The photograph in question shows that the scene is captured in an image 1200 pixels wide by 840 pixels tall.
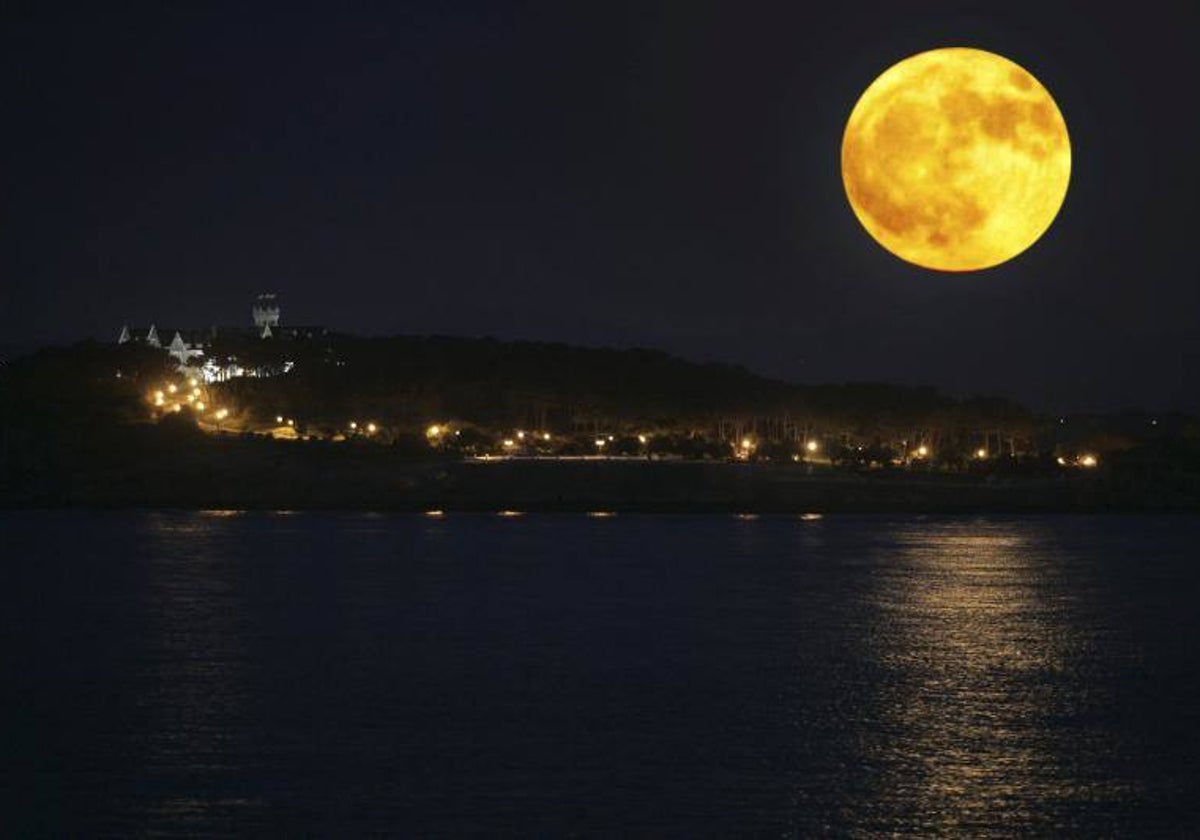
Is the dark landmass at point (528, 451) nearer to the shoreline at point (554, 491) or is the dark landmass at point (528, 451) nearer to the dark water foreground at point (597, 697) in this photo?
the shoreline at point (554, 491)

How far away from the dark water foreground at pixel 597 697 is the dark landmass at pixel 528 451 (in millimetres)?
45503

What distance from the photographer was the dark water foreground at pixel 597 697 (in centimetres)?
1922

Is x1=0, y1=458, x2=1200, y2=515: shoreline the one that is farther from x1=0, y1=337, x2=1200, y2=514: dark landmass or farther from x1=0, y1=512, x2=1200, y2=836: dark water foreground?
x1=0, y1=512, x2=1200, y2=836: dark water foreground

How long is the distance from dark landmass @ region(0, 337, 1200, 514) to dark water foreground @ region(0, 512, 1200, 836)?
149 ft

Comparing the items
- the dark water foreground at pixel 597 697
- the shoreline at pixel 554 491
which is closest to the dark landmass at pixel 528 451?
the shoreline at pixel 554 491

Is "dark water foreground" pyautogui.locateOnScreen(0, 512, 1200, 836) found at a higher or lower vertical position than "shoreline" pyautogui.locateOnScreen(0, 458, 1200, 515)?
lower

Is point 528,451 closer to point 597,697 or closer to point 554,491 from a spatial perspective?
point 554,491

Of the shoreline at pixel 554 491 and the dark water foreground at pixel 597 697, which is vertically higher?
the shoreline at pixel 554 491

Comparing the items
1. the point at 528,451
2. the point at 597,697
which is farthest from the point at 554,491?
the point at 597,697

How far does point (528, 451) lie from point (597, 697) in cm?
10780

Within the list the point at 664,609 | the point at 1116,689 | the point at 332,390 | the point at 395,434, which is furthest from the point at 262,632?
the point at 332,390

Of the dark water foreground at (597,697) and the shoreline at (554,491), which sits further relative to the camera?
the shoreline at (554,491)

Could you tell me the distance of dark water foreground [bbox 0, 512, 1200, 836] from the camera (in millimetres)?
19219

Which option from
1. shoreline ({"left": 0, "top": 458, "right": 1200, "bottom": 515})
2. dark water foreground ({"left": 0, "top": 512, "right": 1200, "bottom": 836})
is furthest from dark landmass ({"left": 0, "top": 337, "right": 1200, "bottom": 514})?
dark water foreground ({"left": 0, "top": 512, "right": 1200, "bottom": 836})
